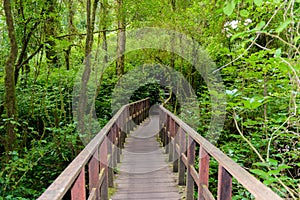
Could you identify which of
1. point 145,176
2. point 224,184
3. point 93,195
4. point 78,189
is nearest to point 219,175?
point 224,184

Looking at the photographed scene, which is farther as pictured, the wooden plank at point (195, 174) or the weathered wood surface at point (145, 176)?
the weathered wood surface at point (145, 176)

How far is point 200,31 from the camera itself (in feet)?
23.2

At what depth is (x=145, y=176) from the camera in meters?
4.18

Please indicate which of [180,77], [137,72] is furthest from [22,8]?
[137,72]

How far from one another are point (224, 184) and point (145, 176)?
2570 millimetres

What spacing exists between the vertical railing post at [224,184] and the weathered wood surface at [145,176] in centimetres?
164

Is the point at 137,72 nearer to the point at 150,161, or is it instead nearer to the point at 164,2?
the point at 164,2

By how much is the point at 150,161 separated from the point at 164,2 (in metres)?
5.60

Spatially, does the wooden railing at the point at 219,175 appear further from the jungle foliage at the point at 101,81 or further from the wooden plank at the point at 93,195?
the wooden plank at the point at 93,195

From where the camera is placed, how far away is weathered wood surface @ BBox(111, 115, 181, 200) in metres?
3.45

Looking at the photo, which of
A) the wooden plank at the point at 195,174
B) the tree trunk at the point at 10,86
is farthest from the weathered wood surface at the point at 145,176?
the tree trunk at the point at 10,86

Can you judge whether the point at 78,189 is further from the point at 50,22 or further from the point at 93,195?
the point at 50,22

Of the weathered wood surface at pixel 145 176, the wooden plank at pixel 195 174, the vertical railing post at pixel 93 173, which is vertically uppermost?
the vertical railing post at pixel 93 173

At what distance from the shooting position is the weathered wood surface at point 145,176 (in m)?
3.45
